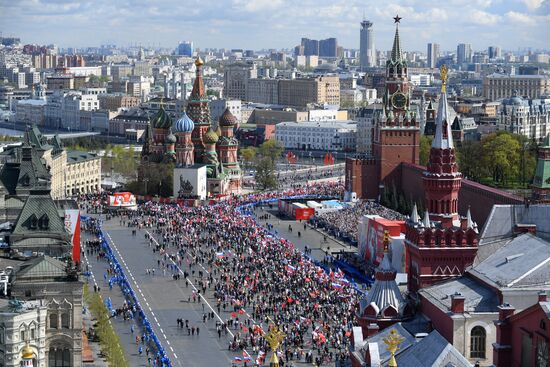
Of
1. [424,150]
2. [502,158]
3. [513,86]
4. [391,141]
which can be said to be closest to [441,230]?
[391,141]

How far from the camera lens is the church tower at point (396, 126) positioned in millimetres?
91250

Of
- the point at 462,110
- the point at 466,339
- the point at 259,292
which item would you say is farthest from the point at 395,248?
the point at 462,110

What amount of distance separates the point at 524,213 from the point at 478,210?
2892 cm

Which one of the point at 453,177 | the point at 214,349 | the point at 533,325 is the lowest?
the point at 214,349

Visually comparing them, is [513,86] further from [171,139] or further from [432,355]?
[432,355]

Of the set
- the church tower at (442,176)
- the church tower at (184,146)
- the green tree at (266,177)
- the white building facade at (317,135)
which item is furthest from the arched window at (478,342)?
the white building facade at (317,135)

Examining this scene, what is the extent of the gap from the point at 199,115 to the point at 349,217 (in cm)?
2462

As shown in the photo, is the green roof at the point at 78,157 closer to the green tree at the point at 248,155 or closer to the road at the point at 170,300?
the road at the point at 170,300

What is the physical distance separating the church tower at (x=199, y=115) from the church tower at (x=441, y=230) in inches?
2145

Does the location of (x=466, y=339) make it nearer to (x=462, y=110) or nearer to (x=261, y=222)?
(x=261, y=222)

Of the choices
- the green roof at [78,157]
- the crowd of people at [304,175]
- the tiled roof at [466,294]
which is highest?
the green roof at [78,157]

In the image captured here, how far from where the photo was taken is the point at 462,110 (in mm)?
159125

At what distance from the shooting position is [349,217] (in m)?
79.2

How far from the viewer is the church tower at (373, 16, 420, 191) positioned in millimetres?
91250
